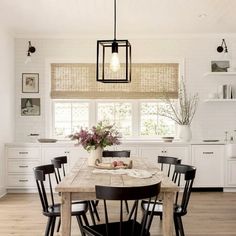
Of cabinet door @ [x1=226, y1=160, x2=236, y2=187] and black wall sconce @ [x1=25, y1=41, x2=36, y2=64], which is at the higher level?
black wall sconce @ [x1=25, y1=41, x2=36, y2=64]

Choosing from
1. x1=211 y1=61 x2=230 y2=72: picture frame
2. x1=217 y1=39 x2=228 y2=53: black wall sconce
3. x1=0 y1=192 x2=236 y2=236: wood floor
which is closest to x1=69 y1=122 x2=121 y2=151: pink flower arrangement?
x1=0 y1=192 x2=236 y2=236: wood floor

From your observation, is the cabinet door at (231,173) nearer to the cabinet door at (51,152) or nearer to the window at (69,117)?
the window at (69,117)

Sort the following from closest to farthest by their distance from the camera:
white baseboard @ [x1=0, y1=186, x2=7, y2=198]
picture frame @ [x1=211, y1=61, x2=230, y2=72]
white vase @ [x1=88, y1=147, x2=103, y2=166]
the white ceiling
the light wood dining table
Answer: the light wood dining table
white vase @ [x1=88, y1=147, x2=103, y2=166]
the white ceiling
white baseboard @ [x1=0, y1=186, x2=7, y2=198]
picture frame @ [x1=211, y1=61, x2=230, y2=72]

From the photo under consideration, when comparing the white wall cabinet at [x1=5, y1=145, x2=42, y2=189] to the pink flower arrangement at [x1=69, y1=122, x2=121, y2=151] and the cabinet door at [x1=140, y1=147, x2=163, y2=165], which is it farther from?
the pink flower arrangement at [x1=69, y1=122, x2=121, y2=151]

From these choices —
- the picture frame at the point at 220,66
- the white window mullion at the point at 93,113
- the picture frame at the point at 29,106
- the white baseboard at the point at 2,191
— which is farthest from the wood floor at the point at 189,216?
the picture frame at the point at 220,66

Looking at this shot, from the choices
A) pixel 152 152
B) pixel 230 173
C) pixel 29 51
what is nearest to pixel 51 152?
pixel 152 152

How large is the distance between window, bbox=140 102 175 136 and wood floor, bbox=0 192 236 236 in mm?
1338

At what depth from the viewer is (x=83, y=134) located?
12.6ft

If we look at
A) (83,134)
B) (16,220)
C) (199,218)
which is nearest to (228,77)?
(199,218)

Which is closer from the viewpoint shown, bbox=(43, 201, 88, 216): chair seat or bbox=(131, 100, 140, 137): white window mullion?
bbox=(43, 201, 88, 216): chair seat

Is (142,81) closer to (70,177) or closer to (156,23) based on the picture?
(156,23)

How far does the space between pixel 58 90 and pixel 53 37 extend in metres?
0.99

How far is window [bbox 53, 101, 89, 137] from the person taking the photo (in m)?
6.88

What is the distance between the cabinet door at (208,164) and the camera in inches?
249
